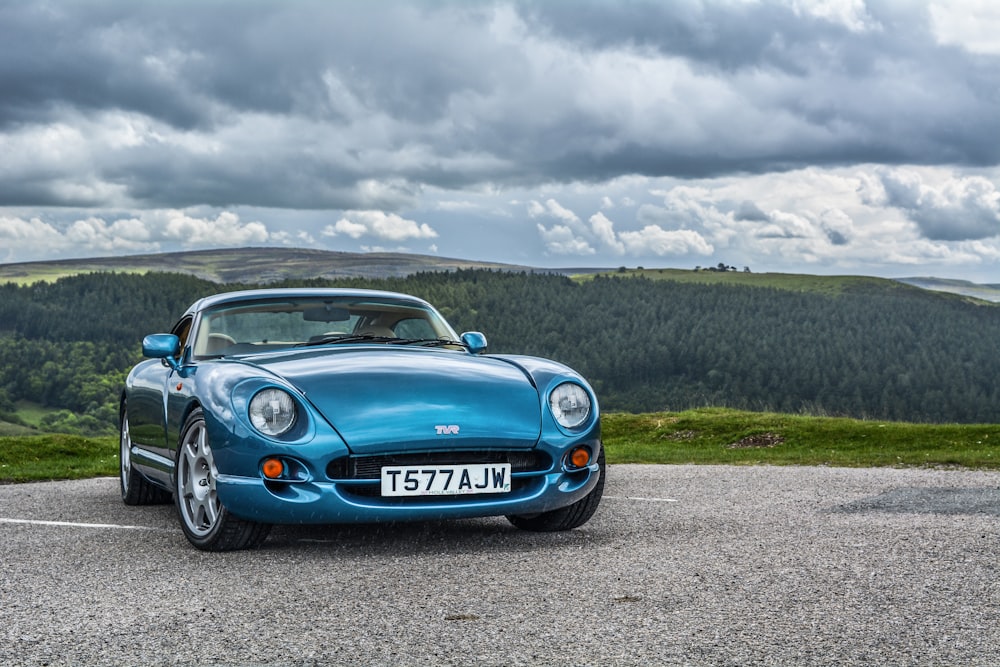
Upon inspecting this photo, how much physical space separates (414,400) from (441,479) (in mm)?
450

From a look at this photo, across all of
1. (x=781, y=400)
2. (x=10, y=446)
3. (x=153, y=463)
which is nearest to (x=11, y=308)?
(x=781, y=400)

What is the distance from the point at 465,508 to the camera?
5.95 metres

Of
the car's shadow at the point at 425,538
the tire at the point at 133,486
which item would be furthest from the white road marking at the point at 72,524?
the car's shadow at the point at 425,538

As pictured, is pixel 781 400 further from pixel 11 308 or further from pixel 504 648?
pixel 504 648

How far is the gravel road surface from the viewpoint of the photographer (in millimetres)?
3816

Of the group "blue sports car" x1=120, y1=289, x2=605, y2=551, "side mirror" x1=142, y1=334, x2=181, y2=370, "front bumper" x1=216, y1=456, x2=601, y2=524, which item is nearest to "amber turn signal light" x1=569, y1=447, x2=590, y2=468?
"blue sports car" x1=120, y1=289, x2=605, y2=551

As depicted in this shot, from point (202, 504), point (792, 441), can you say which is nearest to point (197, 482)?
point (202, 504)

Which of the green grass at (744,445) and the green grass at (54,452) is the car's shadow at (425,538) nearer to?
the green grass at (744,445)

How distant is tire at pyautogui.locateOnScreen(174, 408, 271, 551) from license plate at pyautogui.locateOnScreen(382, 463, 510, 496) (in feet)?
2.58

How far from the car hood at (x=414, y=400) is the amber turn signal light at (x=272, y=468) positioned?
347mm

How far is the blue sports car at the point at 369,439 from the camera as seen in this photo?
18.9 feet

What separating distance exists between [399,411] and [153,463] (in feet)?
8.49

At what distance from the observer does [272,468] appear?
5742 mm

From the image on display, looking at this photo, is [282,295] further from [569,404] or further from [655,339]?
[655,339]
